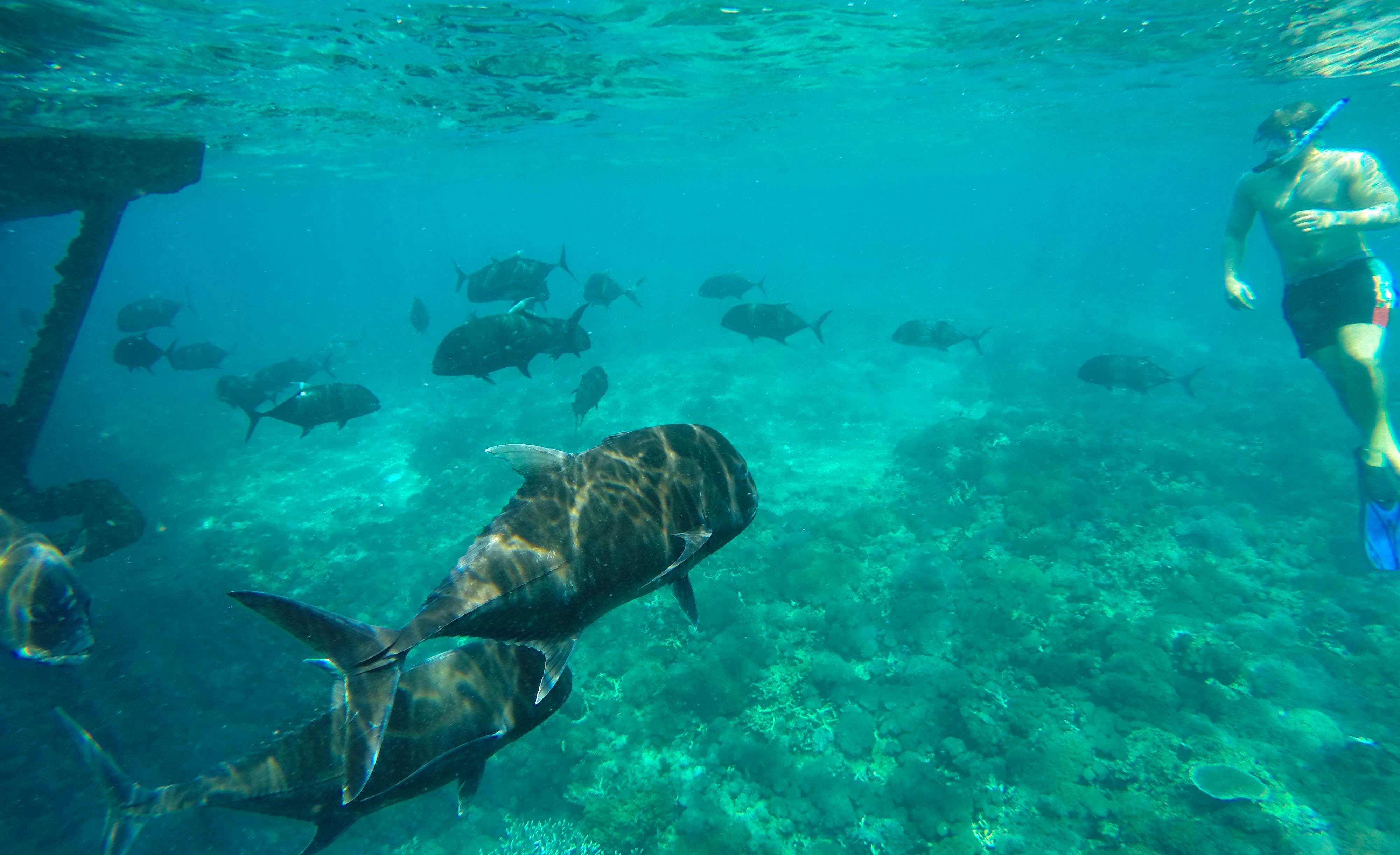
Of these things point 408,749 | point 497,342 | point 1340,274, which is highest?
point 1340,274

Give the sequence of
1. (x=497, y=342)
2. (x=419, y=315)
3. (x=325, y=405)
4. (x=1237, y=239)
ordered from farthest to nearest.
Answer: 1. (x=419, y=315)
2. (x=325, y=405)
3. (x=1237, y=239)
4. (x=497, y=342)

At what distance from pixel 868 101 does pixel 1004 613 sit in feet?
85.0

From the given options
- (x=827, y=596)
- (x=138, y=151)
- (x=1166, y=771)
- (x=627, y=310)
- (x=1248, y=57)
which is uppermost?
(x=1248, y=57)

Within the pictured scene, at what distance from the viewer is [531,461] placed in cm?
286

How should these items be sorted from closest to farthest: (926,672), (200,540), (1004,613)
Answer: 1. (926,672)
2. (1004,613)
3. (200,540)

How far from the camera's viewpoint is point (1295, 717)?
7.66 meters

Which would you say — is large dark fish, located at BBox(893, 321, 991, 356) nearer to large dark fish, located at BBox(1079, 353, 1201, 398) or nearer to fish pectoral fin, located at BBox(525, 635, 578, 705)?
large dark fish, located at BBox(1079, 353, 1201, 398)

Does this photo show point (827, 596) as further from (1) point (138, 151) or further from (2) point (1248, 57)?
(2) point (1248, 57)

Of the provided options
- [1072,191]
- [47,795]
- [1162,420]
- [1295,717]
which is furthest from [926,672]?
[1072,191]

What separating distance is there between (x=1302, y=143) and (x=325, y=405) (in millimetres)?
14108

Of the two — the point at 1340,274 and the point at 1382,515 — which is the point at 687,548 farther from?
the point at 1382,515

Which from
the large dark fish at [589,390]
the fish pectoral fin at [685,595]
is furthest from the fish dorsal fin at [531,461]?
the large dark fish at [589,390]

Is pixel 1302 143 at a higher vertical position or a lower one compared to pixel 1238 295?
higher

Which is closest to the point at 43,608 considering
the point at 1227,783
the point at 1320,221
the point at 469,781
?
the point at 469,781
